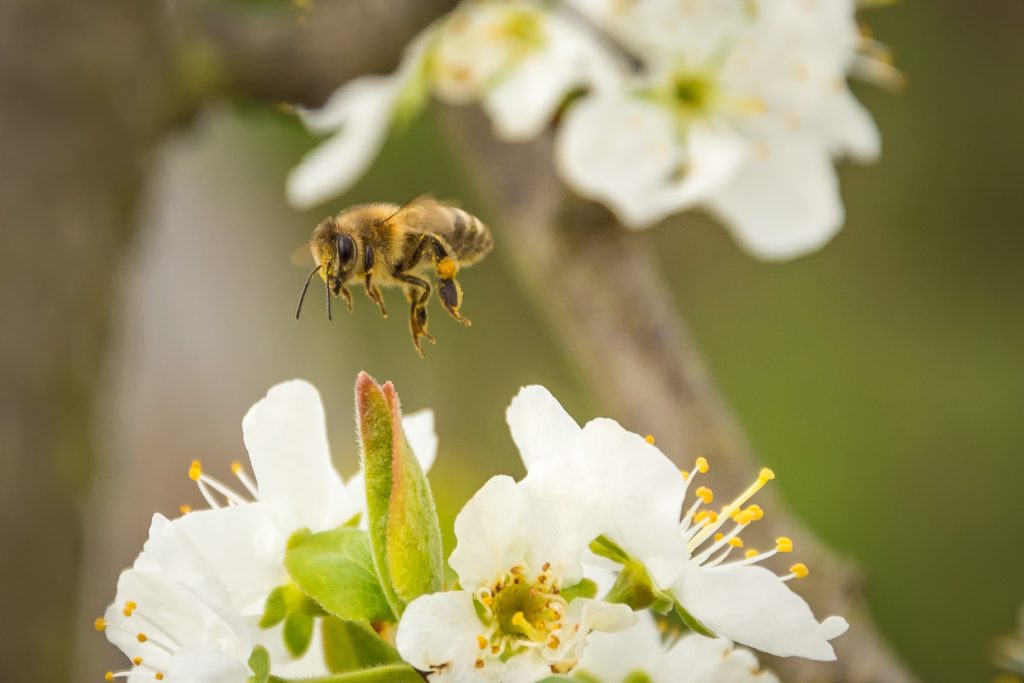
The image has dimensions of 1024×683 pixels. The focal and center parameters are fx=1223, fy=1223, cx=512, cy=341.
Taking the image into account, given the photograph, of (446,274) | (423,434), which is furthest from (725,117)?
(423,434)

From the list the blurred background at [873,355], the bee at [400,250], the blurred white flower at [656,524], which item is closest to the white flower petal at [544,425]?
the blurred white flower at [656,524]

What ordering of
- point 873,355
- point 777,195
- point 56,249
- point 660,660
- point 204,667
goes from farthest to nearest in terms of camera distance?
point 873,355 → point 777,195 → point 56,249 → point 660,660 → point 204,667

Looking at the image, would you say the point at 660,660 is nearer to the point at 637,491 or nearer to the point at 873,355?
the point at 637,491

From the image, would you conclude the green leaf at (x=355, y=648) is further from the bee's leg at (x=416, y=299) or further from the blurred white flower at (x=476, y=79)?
the blurred white flower at (x=476, y=79)

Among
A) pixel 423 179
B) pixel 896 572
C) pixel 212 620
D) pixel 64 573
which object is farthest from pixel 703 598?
pixel 423 179

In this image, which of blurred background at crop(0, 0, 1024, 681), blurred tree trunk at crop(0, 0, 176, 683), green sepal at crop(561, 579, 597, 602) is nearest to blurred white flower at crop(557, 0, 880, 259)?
blurred tree trunk at crop(0, 0, 176, 683)

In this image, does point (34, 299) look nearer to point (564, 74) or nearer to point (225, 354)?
point (564, 74)
